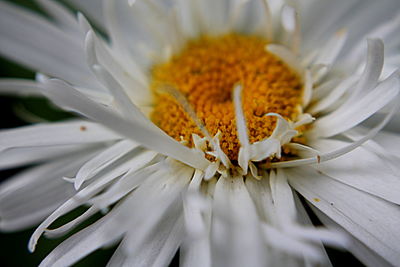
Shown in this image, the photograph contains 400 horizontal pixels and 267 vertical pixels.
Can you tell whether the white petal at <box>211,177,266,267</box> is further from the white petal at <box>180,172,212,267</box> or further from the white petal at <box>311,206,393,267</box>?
the white petal at <box>311,206,393,267</box>

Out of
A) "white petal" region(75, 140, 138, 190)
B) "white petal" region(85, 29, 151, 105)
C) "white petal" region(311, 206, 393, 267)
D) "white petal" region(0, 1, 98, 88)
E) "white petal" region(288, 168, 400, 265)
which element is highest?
"white petal" region(0, 1, 98, 88)

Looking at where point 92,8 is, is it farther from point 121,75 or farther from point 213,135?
point 213,135

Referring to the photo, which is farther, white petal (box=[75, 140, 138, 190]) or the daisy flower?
white petal (box=[75, 140, 138, 190])

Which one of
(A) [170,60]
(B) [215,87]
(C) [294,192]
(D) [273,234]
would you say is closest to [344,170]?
(C) [294,192]

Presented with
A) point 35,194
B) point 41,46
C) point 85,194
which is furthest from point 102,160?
point 41,46

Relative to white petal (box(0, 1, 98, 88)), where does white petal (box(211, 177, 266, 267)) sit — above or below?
below

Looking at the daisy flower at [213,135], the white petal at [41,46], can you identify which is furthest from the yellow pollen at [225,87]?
the white petal at [41,46]

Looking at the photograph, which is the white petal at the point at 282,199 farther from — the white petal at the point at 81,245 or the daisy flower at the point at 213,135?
the white petal at the point at 81,245

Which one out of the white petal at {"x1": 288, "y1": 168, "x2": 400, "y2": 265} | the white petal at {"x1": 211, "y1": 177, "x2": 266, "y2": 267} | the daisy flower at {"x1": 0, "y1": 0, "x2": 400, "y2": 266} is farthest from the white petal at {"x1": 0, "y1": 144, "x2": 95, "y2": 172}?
the white petal at {"x1": 288, "y1": 168, "x2": 400, "y2": 265}
